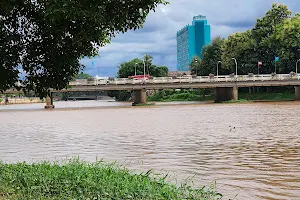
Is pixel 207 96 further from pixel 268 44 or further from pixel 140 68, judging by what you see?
pixel 140 68

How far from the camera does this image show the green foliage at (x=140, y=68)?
111m

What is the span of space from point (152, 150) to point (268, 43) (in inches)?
2621

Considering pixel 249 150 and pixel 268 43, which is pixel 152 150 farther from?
pixel 268 43

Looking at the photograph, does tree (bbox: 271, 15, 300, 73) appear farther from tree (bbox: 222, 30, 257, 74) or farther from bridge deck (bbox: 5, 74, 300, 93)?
bridge deck (bbox: 5, 74, 300, 93)

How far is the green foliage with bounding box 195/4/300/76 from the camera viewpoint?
7638 centimetres

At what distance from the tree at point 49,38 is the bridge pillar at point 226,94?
208 ft

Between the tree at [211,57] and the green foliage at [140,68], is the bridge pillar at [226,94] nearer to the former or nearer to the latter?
the tree at [211,57]

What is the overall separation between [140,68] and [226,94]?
4155cm

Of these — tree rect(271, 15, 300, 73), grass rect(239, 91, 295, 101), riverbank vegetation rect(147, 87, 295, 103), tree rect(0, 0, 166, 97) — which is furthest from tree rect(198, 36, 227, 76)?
tree rect(0, 0, 166, 97)

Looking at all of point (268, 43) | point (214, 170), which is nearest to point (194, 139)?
point (214, 170)

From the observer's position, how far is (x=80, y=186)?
7.61 m

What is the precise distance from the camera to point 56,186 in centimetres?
762

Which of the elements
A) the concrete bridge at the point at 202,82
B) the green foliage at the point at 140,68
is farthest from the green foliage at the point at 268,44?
the green foliage at the point at 140,68

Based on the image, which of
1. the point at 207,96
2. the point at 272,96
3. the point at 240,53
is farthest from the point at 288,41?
the point at 207,96
